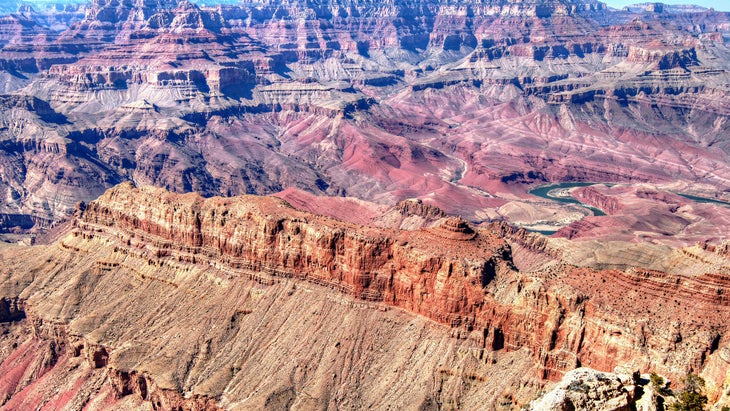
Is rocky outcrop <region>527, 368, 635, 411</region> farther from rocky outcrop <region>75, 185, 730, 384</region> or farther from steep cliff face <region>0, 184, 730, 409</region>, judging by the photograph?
rocky outcrop <region>75, 185, 730, 384</region>

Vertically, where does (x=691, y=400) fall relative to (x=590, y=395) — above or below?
below

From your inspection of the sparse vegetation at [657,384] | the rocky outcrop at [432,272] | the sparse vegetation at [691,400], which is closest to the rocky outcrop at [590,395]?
the sparse vegetation at [657,384]

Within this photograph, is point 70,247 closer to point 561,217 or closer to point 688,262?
point 688,262

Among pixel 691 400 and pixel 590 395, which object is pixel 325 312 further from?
pixel 691 400

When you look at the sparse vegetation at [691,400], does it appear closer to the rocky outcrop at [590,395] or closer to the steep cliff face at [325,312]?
the rocky outcrop at [590,395]

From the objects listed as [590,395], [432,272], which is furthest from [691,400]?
[432,272]

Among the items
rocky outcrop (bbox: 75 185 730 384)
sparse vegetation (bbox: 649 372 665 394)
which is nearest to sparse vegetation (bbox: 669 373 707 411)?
sparse vegetation (bbox: 649 372 665 394)

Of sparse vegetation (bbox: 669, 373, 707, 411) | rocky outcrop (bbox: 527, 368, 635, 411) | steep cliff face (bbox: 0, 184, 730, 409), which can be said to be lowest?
steep cliff face (bbox: 0, 184, 730, 409)

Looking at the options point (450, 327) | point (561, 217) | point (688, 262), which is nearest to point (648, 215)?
point (561, 217)
